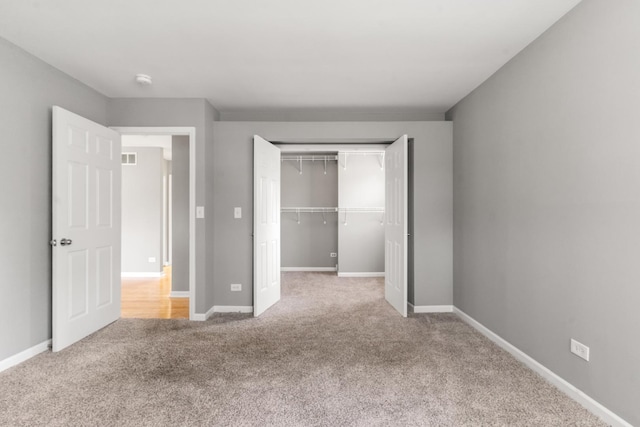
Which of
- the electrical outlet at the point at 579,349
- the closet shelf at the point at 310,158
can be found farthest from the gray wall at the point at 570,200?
the closet shelf at the point at 310,158

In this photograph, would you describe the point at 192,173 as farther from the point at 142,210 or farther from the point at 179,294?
the point at 142,210

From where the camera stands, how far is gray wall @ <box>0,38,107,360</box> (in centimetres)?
257

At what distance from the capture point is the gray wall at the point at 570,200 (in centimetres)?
182

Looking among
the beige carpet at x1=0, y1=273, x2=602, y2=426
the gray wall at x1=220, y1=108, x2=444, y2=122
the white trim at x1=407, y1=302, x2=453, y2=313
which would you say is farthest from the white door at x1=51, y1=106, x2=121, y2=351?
the white trim at x1=407, y1=302, x2=453, y2=313

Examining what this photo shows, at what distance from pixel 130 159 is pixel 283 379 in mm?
5617

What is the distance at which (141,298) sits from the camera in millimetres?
4816

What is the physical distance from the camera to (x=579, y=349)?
215 centimetres

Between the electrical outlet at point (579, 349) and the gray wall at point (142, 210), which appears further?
the gray wall at point (142, 210)

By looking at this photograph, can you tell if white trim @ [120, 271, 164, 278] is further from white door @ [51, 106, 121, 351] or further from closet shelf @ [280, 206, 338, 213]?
white door @ [51, 106, 121, 351]

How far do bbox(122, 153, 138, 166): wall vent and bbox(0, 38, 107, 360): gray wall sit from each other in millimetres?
3470

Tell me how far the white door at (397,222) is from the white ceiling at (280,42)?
0.74 meters

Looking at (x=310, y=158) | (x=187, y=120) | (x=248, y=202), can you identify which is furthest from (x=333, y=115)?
(x=310, y=158)

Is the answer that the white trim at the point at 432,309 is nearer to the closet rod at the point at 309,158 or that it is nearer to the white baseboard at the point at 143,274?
the closet rod at the point at 309,158

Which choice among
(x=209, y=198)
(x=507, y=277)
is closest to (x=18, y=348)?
(x=209, y=198)
